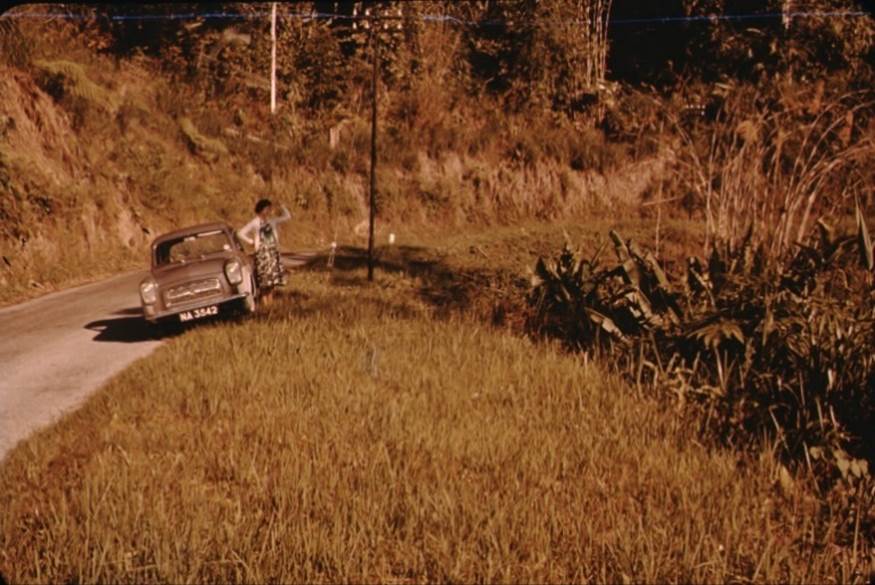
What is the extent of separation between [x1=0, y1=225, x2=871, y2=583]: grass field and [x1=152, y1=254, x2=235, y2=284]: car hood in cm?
245

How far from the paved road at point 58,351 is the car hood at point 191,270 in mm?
931

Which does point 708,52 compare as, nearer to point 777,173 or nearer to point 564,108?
point 564,108

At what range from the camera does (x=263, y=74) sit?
26531 mm

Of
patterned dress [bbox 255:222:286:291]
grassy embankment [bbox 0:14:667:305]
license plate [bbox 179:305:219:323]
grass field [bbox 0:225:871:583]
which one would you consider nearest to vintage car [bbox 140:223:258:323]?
license plate [bbox 179:305:219:323]

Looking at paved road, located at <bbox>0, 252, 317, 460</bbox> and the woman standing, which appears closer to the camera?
paved road, located at <bbox>0, 252, 317, 460</bbox>

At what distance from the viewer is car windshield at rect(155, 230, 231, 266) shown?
9.00 metres

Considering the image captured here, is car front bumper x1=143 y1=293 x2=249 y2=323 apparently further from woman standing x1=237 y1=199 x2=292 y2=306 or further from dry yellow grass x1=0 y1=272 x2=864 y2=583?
dry yellow grass x1=0 y1=272 x2=864 y2=583

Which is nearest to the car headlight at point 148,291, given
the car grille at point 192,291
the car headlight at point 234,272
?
the car grille at point 192,291

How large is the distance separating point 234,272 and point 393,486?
5.59m

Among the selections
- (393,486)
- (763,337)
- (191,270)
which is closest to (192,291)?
(191,270)

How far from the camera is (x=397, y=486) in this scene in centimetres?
371

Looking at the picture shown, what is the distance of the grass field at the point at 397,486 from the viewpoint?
298cm

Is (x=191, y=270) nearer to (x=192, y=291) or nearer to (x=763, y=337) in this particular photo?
(x=192, y=291)

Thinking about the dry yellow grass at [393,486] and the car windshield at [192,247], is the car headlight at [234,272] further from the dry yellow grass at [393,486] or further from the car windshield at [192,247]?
the dry yellow grass at [393,486]
